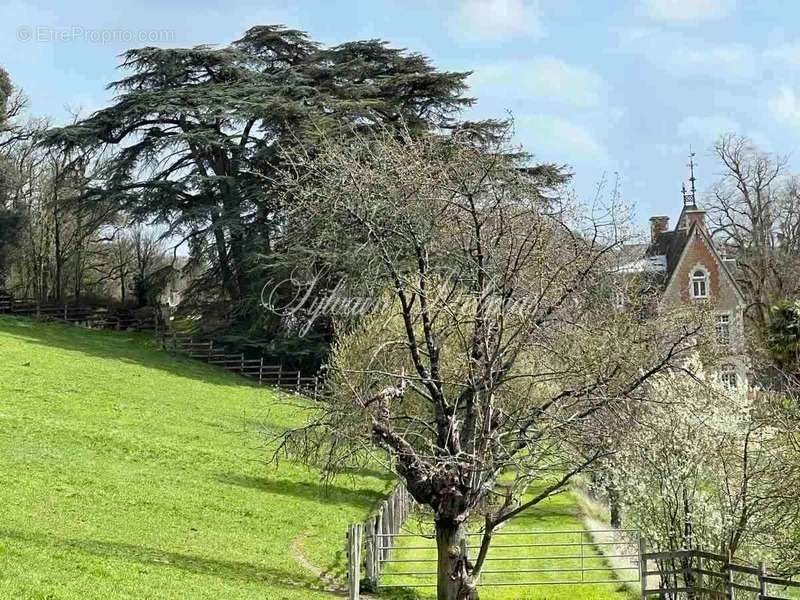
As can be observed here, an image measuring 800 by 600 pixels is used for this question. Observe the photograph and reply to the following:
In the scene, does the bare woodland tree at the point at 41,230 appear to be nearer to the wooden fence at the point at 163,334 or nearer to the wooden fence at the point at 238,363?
the wooden fence at the point at 163,334

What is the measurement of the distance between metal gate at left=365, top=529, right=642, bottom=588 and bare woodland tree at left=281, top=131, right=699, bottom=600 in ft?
11.3

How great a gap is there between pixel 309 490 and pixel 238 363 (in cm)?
2155

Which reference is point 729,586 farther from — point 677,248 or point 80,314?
point 80,314

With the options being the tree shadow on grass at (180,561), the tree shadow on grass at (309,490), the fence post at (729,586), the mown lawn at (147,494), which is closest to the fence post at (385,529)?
the mown lawn at (147,494)

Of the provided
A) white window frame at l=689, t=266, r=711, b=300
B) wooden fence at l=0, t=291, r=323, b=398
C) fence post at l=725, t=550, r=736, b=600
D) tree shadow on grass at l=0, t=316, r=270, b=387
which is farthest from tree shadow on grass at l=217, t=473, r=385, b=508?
white window frame at l=689, t=266, r=711, b=300

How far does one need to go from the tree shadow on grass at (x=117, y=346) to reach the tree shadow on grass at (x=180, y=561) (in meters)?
23.4

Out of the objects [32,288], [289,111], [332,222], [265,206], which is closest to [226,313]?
A: [265,206]

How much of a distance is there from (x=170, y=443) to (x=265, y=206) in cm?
1861

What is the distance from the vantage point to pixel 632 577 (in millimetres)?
20812

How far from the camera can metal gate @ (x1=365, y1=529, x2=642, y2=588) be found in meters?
18.9

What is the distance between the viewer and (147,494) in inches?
789

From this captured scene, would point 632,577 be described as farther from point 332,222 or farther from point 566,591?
point 332,222

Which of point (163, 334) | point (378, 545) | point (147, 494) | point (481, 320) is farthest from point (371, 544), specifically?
point (163, 334)

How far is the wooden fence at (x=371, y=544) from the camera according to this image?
51.3ft
